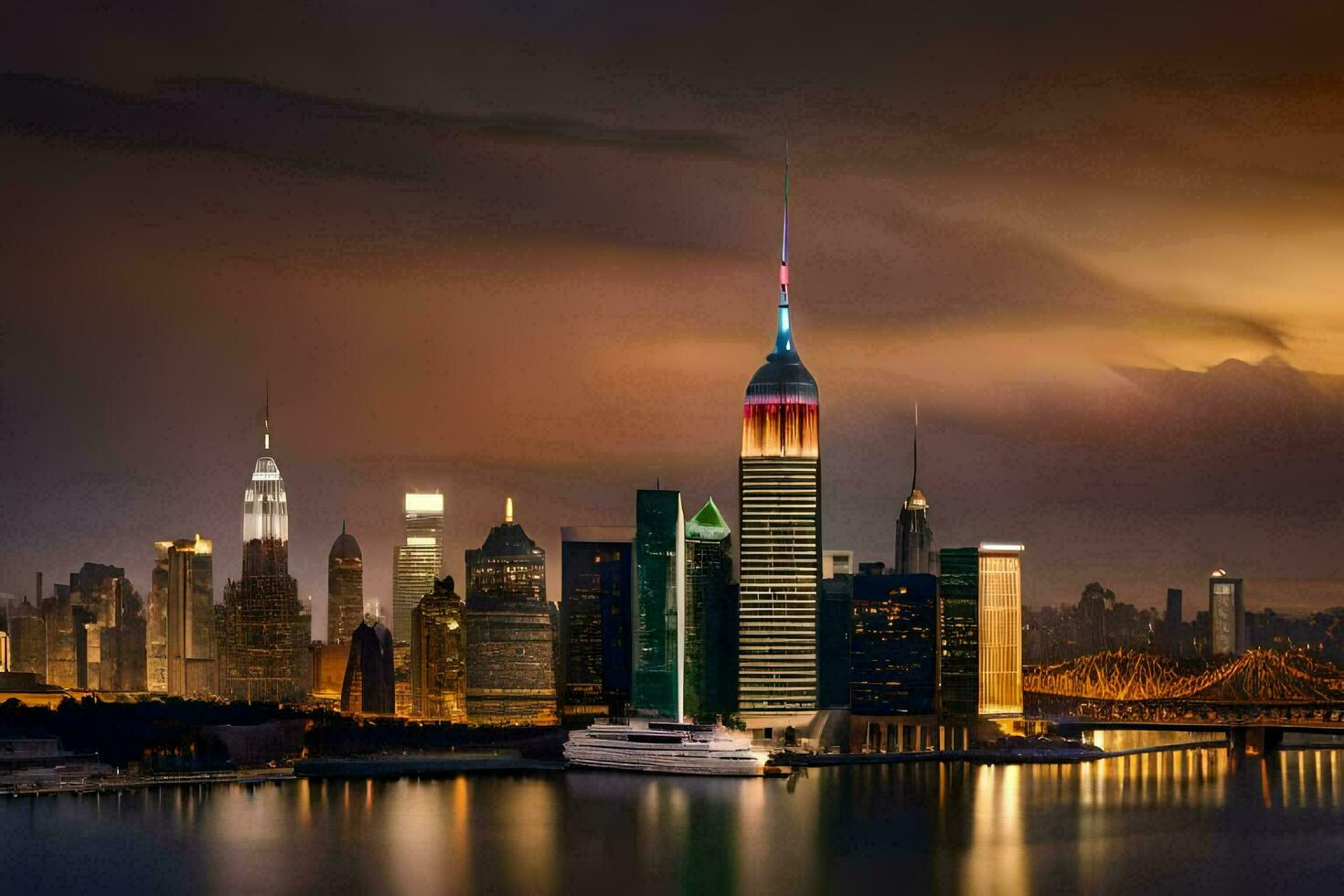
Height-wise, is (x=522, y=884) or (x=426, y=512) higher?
(x=426, y=512)

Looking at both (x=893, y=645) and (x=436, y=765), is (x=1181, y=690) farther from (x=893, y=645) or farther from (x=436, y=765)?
(x=436, y=765)

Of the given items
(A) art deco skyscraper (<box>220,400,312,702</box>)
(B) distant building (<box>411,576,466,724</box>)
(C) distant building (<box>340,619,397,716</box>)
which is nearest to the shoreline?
(B) distant building (<box>411,576,466,724</box>)

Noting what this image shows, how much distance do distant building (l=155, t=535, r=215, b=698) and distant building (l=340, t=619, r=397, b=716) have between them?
7.95m

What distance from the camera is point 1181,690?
73812 millimetres

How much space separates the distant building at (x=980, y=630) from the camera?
205 feet

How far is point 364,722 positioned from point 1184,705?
25702 mm

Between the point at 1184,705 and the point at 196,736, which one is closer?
the point at 196,736

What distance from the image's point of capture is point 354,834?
38500 millimetres

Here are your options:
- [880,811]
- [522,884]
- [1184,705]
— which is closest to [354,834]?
[522,884]

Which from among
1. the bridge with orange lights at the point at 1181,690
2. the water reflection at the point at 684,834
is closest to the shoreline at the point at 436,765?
the water reflection at the point at 684,834

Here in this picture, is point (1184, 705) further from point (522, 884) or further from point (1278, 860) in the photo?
point (522, 884)

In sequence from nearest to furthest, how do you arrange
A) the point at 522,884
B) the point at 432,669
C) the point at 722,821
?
1. the point at 522,884
2. the point at 722,821
3. the point at 432,669

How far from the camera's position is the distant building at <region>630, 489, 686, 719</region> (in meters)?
58.2

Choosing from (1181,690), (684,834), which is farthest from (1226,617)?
(684,834)
